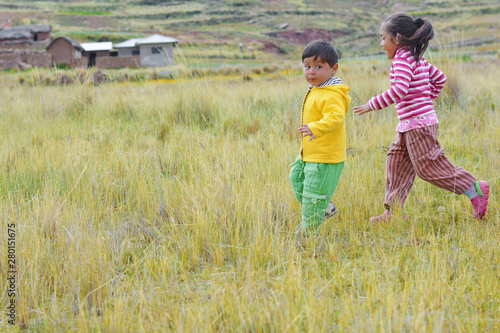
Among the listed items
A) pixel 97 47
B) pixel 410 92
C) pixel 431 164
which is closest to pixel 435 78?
pixel 410 92

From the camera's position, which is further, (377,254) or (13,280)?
(377,254)

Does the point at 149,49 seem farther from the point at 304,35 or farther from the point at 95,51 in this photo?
the point at 304,35

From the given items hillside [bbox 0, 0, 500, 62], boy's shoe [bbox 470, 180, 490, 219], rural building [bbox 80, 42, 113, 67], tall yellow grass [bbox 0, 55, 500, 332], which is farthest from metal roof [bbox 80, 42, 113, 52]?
boy's shoe [bbox 470, 180, 490, 219]

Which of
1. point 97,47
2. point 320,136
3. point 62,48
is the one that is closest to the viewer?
point 320,136

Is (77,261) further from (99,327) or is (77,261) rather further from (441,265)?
(441,265)

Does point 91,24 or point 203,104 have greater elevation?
point 91,24

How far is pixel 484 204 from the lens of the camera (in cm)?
280

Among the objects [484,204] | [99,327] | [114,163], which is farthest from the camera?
[114,163]

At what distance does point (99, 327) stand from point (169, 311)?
0.28 meters

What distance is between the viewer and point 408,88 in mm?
2754

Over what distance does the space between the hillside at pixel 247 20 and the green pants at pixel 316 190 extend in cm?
5210

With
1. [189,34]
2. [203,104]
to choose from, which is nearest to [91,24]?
[189,34]

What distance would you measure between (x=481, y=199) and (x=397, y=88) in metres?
0.93

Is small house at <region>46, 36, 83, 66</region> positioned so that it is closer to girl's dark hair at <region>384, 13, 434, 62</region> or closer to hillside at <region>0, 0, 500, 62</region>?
hillside at <region>0, 0, 500, 62</region>
